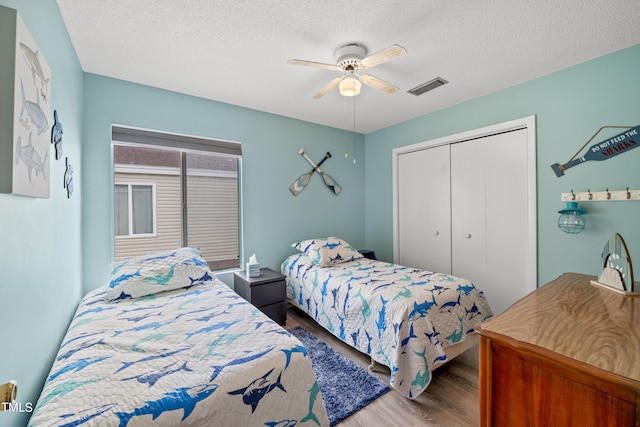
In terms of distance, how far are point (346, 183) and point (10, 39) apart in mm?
3458

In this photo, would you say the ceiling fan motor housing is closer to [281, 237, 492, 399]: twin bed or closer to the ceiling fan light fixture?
the ceiling fan light fixture

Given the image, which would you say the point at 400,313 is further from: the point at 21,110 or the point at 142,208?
the point at 142,208

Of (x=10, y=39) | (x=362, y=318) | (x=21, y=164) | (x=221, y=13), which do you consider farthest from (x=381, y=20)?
(x=362, y=318)

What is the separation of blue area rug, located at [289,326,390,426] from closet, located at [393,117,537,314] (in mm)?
1760

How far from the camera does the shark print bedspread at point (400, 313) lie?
1.77 metres

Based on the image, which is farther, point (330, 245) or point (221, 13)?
point (330, 245)

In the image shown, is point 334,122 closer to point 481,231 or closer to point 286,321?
point 481,231

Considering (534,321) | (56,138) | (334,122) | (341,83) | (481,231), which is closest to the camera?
(534,321)

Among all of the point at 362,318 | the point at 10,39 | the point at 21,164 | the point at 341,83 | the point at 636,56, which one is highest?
the point at 636,56

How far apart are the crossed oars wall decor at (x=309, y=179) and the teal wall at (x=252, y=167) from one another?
0.07 m

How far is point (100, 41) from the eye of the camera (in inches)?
72.6

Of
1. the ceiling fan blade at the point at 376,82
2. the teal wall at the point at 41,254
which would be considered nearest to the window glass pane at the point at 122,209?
the teal wall at the point at 41,254

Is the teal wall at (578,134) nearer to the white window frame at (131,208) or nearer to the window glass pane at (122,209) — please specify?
the white window frame at (131,208)

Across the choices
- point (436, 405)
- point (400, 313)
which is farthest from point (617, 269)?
point (436, 405)
